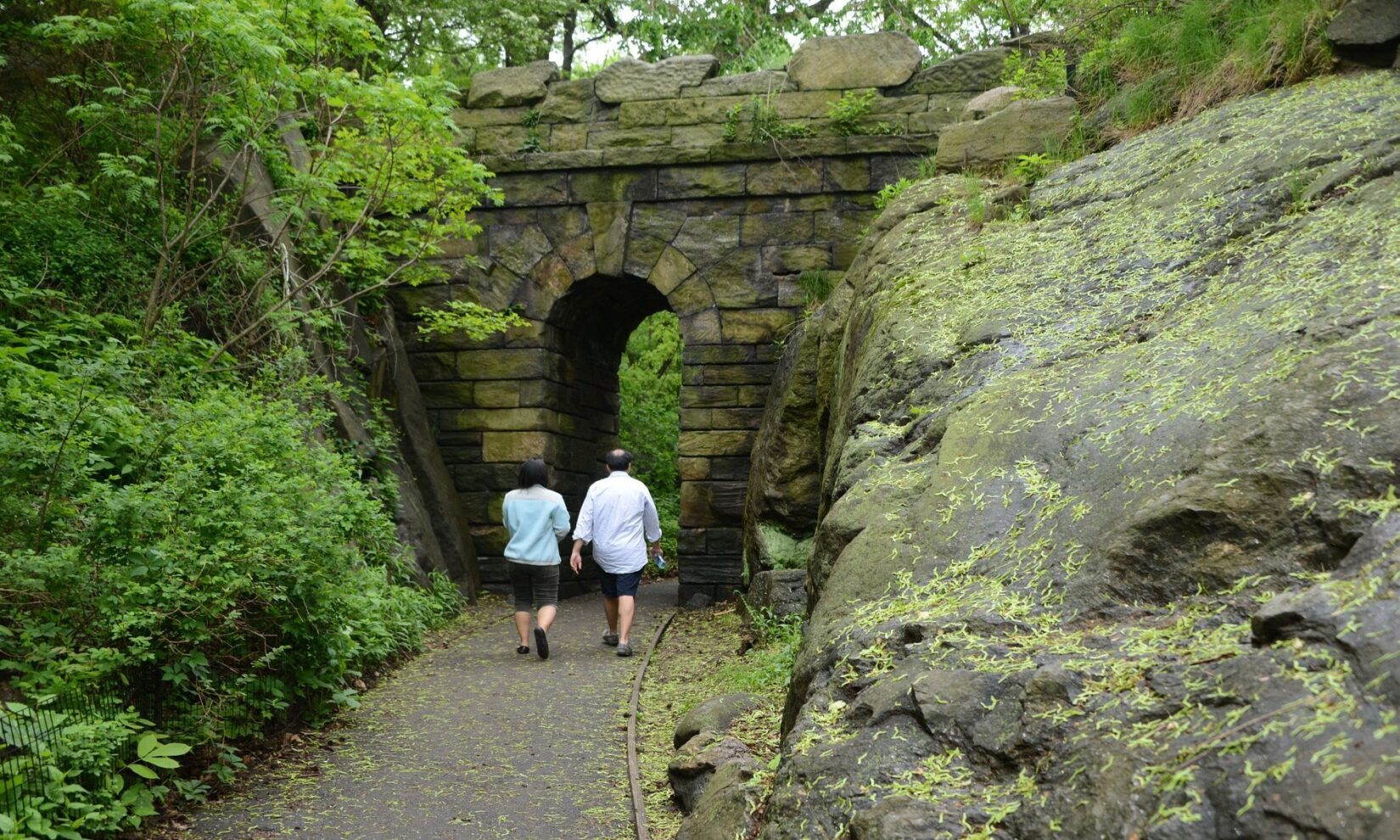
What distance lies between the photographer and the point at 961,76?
1077 centimetres

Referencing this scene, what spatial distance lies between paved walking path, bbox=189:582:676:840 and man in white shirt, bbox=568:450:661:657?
1.95 ft

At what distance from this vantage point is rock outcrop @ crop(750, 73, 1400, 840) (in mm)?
2055

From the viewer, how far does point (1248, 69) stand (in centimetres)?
566

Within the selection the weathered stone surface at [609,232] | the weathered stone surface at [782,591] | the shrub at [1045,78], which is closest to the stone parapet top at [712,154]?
the weathered stone surface at [609,232]

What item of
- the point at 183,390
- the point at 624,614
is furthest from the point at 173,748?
the point at 624,614

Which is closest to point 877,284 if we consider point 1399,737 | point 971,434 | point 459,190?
point 971,434

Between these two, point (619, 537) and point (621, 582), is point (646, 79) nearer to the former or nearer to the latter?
point (619, 537)

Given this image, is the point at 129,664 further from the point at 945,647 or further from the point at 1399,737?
the point at 1399,737

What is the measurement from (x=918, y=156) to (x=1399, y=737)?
377 inches

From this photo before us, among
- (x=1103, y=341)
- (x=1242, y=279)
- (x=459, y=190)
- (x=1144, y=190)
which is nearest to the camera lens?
(x=1242, y=279)

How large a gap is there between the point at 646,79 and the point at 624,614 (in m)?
6.04

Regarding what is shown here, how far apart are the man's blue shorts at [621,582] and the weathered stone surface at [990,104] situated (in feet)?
14.1

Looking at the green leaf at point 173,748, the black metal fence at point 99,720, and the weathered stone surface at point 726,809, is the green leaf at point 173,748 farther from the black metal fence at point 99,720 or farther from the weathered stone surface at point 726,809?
the weathered stone surface at point 726,809

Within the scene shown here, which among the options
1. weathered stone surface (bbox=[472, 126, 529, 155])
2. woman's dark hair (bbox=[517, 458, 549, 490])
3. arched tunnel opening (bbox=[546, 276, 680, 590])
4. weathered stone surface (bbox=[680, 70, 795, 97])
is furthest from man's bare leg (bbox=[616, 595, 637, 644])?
weathered stone surface (bbox=[680, 70, 795, 97])
